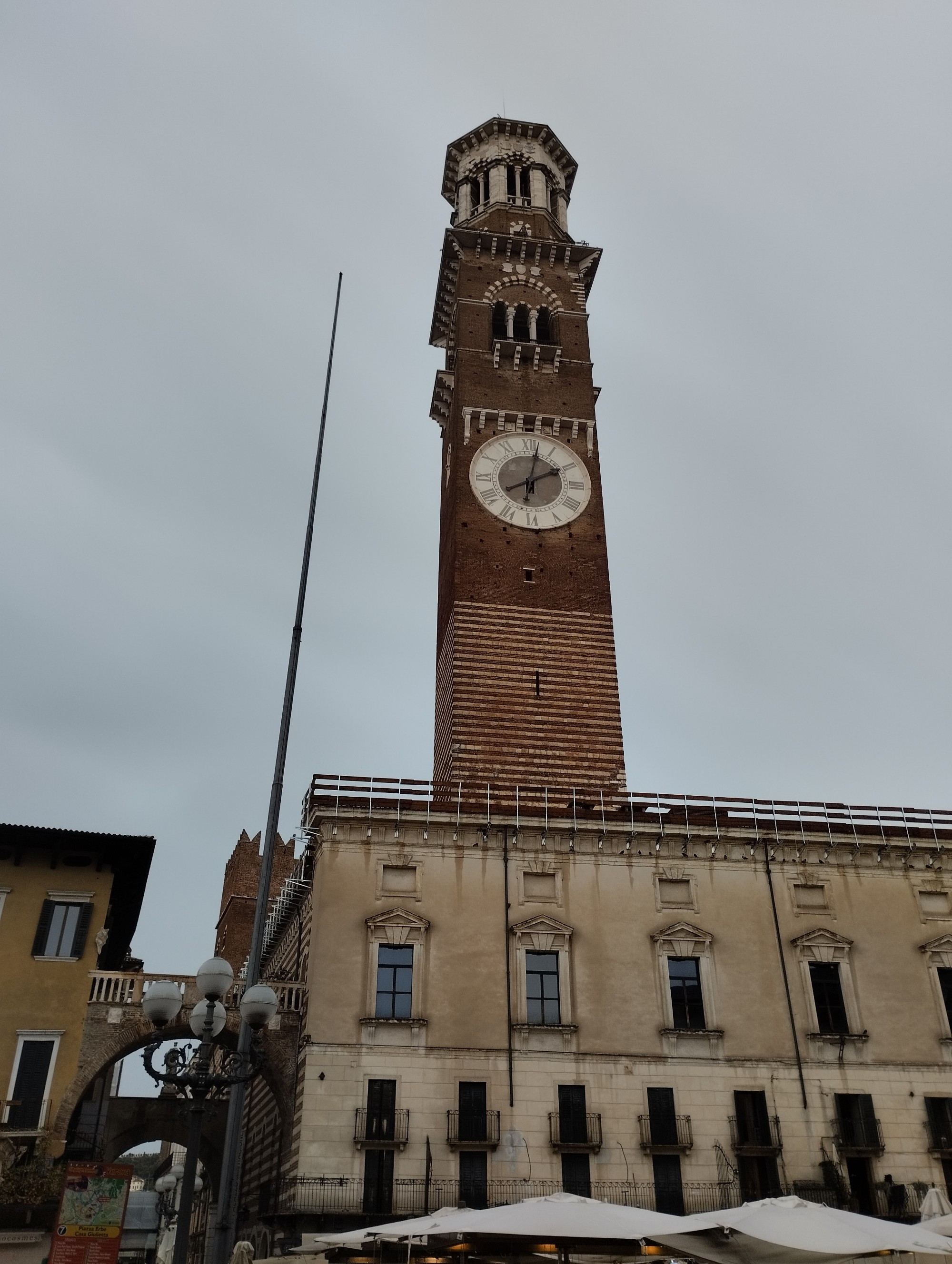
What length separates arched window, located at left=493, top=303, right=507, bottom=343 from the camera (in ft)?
156

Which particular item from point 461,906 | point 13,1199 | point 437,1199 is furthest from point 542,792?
point 13,1199

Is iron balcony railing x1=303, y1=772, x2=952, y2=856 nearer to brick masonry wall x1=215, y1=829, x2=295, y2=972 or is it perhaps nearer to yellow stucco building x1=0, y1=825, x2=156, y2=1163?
yellow stucco building x1=0, y1=825, x2=156, y2=1163

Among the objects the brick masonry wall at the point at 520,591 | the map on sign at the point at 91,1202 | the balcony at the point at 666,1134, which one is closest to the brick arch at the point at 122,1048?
the map on sign at the point at 91,1202

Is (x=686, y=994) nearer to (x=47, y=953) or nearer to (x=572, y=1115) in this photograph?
(x=572, y=1115)

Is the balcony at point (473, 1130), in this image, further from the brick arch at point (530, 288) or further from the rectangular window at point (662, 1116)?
the brick arch at point (530, 288)

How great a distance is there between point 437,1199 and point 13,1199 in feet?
32.6

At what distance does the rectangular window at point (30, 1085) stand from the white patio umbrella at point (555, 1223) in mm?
13433

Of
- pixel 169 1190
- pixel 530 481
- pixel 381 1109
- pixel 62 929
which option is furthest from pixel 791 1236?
pixel 169 1190

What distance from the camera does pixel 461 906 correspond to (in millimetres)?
30297

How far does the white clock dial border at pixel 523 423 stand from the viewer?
44.4 meters

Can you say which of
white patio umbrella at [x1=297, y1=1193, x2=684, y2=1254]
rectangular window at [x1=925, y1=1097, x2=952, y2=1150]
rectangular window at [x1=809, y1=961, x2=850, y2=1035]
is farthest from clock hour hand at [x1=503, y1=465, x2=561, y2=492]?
white patio umbrella at [x1=297, y1=1193, x2=684, y2=1254]

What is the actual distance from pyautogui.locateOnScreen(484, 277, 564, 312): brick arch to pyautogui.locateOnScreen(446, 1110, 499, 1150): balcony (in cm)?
3414

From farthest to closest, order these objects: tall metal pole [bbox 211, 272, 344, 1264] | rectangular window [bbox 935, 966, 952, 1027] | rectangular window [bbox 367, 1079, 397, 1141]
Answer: rectangular window [bbox 935, 966, 952, 1027] → rectangular window [bbox 367, 1079, 397, 1141] → tall metal pole [bbox 211, 272, 344, 1264]

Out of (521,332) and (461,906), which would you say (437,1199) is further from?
(521,332)
